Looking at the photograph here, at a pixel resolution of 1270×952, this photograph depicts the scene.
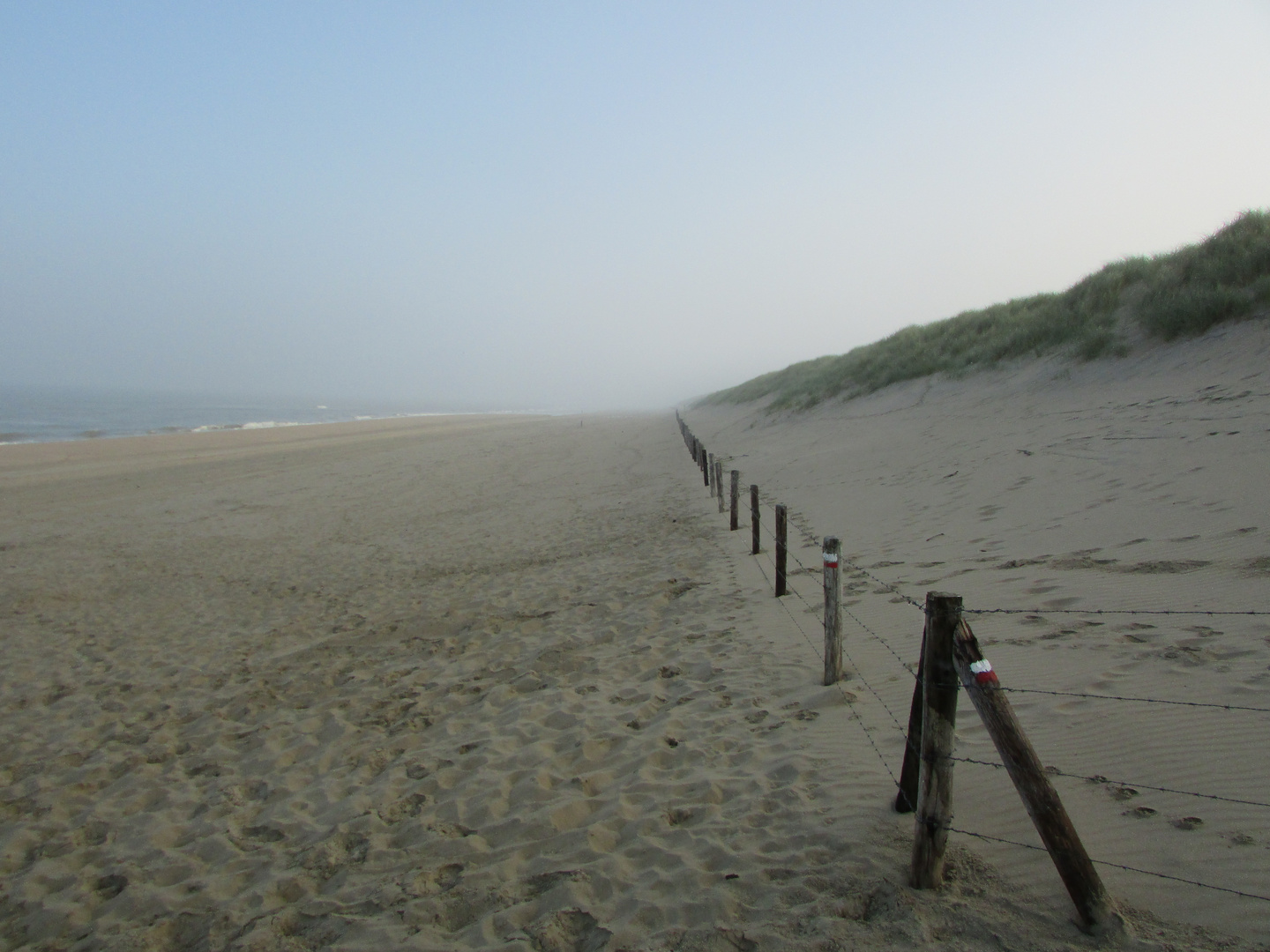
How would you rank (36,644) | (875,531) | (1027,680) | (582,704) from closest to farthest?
(1027,680)
(582,704)
(36,644)
(875,531)

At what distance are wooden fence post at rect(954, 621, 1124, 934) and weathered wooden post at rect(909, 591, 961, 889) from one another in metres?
0.21

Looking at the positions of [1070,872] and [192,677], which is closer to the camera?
[1070,872]

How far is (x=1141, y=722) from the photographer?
3.81 meters

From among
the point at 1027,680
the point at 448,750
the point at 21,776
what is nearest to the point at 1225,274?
the point at 1027,680

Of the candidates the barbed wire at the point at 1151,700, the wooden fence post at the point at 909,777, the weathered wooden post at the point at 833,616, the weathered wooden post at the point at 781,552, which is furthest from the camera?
the weathered wooden post at the point at 781,552

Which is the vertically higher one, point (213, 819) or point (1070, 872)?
point (1070, 872)

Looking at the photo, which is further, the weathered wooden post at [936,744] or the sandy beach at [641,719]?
the sandy beach at [641,719]

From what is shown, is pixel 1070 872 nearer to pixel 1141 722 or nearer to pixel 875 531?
pixel 1141 722

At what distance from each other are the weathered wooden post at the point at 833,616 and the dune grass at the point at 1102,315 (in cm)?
1255

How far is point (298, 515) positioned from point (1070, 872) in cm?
1537

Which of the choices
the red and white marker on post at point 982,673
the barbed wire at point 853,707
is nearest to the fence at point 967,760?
the red and white marker on post at point 982,673

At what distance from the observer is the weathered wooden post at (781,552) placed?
748cm

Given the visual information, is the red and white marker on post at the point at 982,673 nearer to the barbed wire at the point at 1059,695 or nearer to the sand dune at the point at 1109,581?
the barbed wire at the point at 1059,695

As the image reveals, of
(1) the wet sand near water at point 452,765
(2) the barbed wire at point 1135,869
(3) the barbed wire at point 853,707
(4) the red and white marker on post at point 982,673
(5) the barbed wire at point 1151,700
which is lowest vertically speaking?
(1) the wet sand near water at point 452,765
